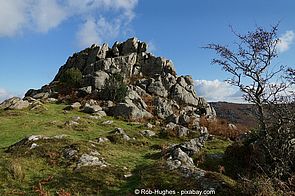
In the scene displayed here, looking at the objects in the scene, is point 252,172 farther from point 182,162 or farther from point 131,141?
point 131,141

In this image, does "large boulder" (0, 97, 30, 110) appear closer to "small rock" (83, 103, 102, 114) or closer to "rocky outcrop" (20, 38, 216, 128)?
"small rock" (83, 103, 102, 114)

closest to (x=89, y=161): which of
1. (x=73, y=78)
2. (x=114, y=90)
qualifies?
(x=114, y=90)

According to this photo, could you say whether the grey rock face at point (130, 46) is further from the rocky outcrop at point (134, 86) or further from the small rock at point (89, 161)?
the small rock at point (89, 161)

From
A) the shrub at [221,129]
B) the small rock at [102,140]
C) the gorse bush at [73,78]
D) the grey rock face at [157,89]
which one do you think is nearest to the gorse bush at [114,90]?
the grey rock face at [157,89]

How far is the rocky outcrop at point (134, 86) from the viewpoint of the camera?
46406 mm

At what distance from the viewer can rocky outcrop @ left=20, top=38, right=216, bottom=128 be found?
4641 cm

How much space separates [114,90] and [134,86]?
595cm

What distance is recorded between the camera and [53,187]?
49.1ft

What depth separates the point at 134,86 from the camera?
57.4 metres

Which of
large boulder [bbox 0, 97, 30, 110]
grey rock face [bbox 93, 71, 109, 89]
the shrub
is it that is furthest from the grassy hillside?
grey rock face [bbox 93, 71, 109, 89]

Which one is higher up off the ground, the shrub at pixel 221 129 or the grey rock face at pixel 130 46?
the grey rock face at pixel 130 46

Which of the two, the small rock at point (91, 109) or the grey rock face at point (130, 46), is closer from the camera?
the small rock at point (91, 109)

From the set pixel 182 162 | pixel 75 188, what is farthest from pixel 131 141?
pixel 75 188

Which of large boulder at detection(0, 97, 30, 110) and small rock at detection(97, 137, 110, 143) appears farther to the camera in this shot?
large boulder at detection(0, 97, 30, 110)
